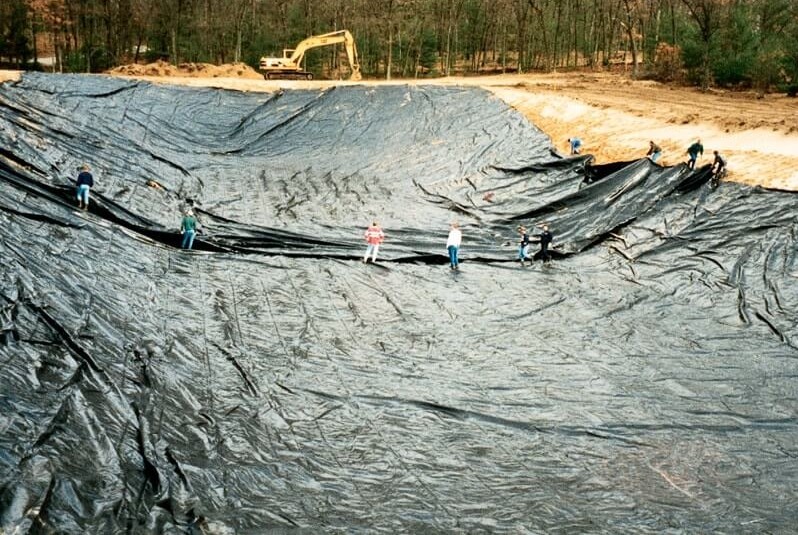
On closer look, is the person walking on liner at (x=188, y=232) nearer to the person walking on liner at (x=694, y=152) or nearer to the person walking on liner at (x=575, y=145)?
the person walking on liner at (x=694, y=152)

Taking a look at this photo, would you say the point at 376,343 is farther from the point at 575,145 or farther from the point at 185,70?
Result: the point at 185,70

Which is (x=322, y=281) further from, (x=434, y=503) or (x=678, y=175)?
(x=678, y=175)

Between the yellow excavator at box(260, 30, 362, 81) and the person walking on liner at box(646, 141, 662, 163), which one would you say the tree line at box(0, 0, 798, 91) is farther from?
the person walking on liner at box(646, 141, 662, 163)

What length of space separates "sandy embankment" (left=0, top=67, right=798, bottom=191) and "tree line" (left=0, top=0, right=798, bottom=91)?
3177mm

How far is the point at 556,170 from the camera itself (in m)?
21.8

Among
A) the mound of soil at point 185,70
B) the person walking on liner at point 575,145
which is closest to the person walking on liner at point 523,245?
the person walking on liner at point 575,145

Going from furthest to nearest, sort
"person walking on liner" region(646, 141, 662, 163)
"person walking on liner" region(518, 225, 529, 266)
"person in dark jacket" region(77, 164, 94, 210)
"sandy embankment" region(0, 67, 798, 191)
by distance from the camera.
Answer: "person walking on liner" region(646, 141, 662, 163) → "sandy embankment" region(0, 67, 798, 191) → "person walking on liner" region(518, 225, 529, 266) → "person in dark jacket" region(77, 164, 94, 210)

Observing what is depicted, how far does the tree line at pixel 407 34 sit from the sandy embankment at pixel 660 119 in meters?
3.18

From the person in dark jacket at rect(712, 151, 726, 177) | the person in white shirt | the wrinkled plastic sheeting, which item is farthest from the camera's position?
the person in dark jacket at rect(712, 151, 726, 177)

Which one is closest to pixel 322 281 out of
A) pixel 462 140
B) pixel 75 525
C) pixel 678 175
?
pixel 75 525

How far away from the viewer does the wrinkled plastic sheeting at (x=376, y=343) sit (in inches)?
288

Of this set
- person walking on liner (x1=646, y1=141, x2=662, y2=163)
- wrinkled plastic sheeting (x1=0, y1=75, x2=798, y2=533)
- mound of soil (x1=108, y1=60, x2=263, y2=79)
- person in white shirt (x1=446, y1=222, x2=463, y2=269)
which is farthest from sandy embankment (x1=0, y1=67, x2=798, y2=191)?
person in white shirt (x1=446, y1=222, x2=463, y2=269)

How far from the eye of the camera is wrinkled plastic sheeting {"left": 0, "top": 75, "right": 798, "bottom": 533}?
7320 millimetres

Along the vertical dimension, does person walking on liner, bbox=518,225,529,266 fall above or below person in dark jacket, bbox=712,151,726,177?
below
